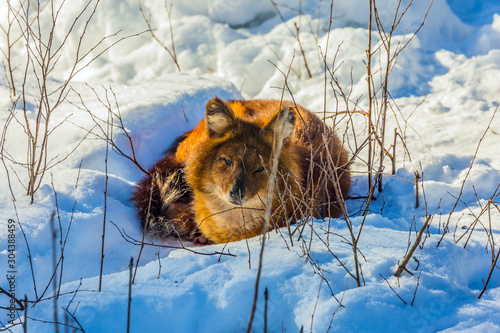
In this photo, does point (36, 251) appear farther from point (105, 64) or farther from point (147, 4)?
point (147, 4)

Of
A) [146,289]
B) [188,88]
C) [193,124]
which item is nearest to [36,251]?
[146,289]

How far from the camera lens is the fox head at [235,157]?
12.2 feet

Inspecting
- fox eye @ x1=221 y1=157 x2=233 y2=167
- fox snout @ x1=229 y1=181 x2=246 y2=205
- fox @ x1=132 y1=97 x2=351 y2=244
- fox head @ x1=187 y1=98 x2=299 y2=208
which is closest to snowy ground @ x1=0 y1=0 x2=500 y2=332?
fox @ x1=132 y1=97 x2=351 y2=244

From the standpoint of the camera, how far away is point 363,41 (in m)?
7.82

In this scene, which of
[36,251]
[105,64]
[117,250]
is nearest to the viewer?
[36,251]

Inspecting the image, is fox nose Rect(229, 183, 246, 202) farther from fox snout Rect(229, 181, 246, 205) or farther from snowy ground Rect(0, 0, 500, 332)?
snowy ground Rect(0, 0, 500, 332)

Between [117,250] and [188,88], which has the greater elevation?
[188,88]

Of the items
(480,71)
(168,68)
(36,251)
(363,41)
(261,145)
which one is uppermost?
(168,68)

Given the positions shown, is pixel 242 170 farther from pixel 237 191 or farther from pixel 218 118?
pixel 218 118

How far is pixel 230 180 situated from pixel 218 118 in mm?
603

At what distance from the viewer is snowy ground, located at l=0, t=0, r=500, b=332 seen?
7.46ft

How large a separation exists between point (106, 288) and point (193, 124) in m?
3.53

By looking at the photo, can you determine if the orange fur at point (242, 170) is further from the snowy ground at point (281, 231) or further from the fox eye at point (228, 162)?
the snowy ground at point (281, 231)

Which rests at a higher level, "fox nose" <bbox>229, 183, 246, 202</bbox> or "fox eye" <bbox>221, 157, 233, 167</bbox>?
"fox eye" <bbox>221, 157, 233, 167</bbox>
